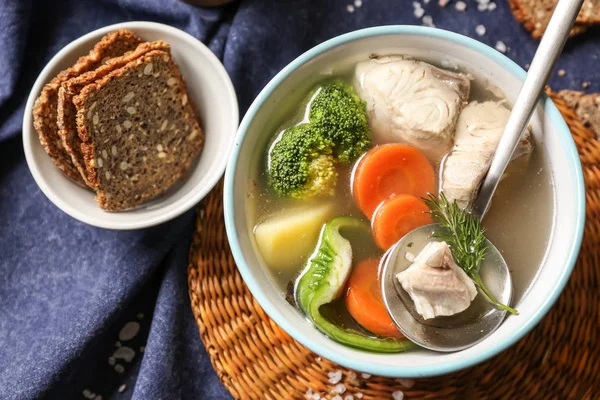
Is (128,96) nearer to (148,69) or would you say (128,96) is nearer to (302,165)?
(148,69)

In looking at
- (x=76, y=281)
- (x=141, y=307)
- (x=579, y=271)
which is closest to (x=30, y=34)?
(x=76, y=281)

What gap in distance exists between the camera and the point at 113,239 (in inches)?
83.4

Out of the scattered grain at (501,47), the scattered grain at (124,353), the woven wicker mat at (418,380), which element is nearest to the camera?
the woven wicker mat at (418,380)

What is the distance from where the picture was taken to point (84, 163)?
6.51 feet

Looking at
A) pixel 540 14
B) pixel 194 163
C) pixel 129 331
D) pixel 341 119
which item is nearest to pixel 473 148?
pixel 341 119

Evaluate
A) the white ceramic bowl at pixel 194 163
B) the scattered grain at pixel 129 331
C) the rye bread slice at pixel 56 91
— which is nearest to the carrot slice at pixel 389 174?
the white ceramic bowl at pixel 194 163

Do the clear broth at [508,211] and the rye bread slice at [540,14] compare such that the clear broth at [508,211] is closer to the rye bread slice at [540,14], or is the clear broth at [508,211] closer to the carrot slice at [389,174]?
the carrot slice at [389,174]

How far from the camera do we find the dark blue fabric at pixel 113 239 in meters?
2.07

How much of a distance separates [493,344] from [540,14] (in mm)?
1093

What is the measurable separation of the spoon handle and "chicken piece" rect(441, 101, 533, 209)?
0.03 metres

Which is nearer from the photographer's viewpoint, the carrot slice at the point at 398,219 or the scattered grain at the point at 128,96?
the carrot slice at the point at 398,219

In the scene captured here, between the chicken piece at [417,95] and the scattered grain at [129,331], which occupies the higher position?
the chicken piece at [417,95]

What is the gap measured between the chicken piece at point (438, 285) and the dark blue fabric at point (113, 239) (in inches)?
29.6

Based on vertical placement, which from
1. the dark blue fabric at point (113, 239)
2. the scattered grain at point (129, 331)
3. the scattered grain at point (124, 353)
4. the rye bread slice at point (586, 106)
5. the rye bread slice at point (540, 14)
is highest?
the rye bread slice at point (540, 14)
